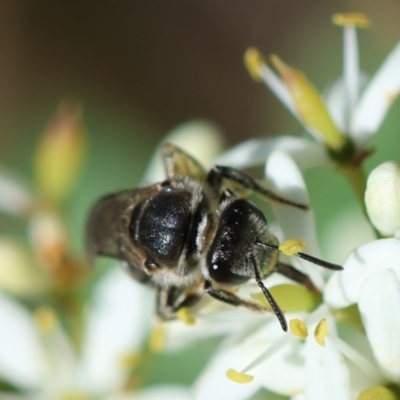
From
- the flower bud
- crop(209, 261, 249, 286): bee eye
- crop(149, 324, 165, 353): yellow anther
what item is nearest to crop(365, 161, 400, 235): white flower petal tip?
crop(209, 261, 249, 286): bee eye

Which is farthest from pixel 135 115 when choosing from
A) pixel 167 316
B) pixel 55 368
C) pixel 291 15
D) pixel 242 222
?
pixel 242 222

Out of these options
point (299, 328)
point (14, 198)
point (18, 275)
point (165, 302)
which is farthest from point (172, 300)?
point (14, 198)

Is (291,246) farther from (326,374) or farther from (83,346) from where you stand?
(83,346)

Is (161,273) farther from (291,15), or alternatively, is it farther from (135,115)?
(291,15)

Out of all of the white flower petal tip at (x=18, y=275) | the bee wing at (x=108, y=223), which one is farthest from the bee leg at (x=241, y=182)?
the white flower petal tip at (x=18, y=275)

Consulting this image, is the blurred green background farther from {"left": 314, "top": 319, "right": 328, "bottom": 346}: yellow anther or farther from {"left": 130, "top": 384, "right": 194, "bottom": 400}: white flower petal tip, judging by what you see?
{"left": 314, "top": 319, "right": 328, "bottom": 346}: yellow anther

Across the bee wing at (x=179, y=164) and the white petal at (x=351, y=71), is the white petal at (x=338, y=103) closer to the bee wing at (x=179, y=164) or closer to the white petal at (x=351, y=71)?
the white petal at (x=351, y=71)
